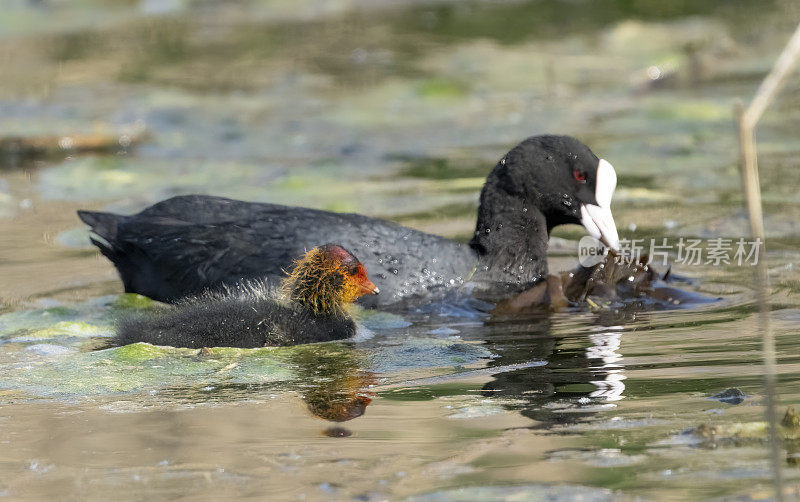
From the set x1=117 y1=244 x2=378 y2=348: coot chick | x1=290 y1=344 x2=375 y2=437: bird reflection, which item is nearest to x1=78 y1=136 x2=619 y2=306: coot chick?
x1=117 y1=244 x2=378 y2=348: coot chick

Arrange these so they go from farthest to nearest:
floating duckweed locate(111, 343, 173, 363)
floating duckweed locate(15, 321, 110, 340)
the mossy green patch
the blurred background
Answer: the mossy green patch → the blurred background → floating duckweed locate(15, 321, 110, 340) → floating duckweed locate(111, 343, 173, 363)

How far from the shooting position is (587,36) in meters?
12.3

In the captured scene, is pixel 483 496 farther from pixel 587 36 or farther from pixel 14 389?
pixel 587 36

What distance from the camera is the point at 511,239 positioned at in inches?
212

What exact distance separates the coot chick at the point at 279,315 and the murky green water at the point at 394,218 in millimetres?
86

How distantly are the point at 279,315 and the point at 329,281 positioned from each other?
227mm

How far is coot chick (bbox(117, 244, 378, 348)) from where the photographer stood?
441cm

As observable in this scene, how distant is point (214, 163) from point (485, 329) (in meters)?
4.12

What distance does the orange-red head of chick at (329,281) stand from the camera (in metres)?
4.54

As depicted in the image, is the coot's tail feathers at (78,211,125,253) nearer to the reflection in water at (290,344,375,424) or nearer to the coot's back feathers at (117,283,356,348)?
the coot's back feathers at (117,283,356,348)

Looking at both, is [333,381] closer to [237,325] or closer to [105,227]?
[237,325]

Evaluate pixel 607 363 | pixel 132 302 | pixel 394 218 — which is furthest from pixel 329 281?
pixel 394 218

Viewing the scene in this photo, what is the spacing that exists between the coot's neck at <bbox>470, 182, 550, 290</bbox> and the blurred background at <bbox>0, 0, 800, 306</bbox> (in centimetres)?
100

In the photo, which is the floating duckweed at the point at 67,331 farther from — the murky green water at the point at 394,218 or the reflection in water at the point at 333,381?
the reflection in water at the point at 333,381
